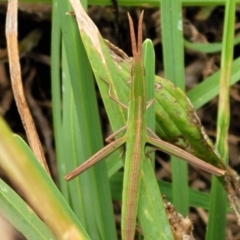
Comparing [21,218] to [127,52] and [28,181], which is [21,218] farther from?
[127,52]

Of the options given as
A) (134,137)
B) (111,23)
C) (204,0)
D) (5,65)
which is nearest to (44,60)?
(5,65)

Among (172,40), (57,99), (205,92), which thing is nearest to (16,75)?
(57,99)

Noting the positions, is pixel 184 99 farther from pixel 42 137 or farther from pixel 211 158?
pixel 42 137

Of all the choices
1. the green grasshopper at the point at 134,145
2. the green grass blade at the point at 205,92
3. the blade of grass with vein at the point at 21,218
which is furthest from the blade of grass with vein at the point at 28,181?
the green grass blade at the point at 205,92

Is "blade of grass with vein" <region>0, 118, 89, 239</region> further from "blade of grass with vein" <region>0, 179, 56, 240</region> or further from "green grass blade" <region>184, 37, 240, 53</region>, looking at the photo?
"green grass blade" <region>184, 37, 240, 53</region>

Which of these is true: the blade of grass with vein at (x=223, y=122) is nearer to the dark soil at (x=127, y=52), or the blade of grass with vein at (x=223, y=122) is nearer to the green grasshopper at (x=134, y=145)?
the green grasshopper at (x=134, y=145)

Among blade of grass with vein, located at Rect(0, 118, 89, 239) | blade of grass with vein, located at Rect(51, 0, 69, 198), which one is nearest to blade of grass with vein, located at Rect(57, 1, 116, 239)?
blade of grass with vein, located at Rect(51, 0, 69, 198)
